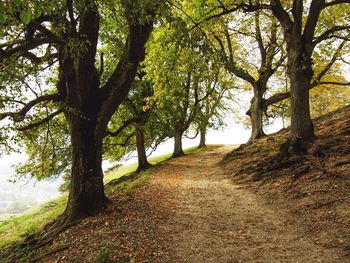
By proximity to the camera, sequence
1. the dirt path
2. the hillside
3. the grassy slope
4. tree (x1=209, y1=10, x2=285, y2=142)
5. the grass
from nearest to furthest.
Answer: the dirt path
the hillside
the grass
the grassy slope
tree (x1=209, y1=10, x2=285, y2=142)

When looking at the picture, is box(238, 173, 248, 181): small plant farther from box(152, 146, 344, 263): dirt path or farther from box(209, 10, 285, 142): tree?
box(209, 10, 285, 142): tree

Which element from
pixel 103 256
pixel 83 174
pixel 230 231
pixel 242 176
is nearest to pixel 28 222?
pixel 83 174

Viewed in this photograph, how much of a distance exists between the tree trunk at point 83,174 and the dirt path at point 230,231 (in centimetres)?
276

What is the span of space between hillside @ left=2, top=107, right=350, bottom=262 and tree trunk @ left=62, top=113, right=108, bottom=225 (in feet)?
1.98

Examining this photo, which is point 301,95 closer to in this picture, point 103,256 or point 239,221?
point 239,221

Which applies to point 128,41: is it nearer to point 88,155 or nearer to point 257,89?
point 88,155

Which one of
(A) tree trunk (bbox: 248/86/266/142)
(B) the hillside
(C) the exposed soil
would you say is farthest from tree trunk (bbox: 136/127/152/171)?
(C) the exposed soil

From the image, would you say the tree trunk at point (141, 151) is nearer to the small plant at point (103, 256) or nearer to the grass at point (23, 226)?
the grass at point (23, 226)

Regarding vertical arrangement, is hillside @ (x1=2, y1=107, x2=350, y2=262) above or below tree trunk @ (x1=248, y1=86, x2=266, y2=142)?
below

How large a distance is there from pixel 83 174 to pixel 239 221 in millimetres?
5224

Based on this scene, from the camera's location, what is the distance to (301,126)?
13727 millimetres

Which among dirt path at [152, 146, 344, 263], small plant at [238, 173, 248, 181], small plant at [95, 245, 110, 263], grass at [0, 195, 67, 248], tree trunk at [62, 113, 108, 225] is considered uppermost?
tree trunk at [62, 113, 108, 225]

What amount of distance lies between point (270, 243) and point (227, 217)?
247 cm

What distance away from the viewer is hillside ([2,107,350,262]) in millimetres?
7098
